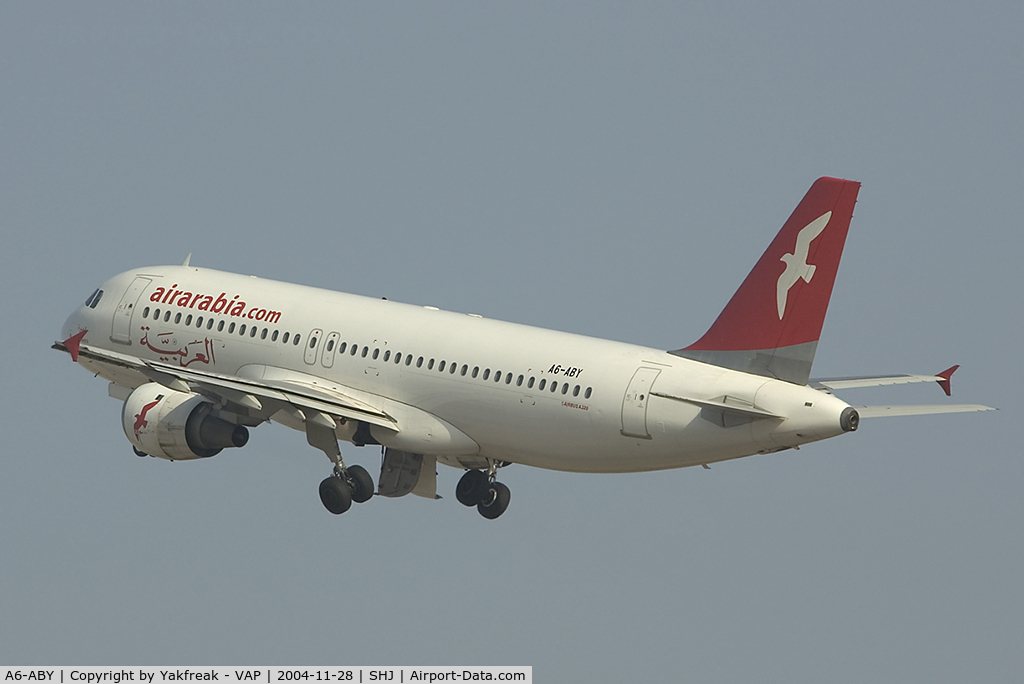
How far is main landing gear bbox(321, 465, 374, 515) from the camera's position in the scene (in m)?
57.9

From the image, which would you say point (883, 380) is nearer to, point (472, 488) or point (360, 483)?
point (472, 488)

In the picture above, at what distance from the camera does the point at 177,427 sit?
58.9 metres

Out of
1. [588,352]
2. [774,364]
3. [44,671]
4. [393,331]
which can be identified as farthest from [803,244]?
[44,671]

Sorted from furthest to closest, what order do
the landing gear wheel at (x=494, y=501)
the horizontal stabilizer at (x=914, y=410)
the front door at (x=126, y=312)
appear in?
the front door at (x=126, y=312) → the landing gear wheel at (x=494, y=501) → the horizontal stabilizer at (x=914, y=410)

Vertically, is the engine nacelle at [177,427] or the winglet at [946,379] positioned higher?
the engine nacelle at [177,427]

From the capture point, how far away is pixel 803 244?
51375mm

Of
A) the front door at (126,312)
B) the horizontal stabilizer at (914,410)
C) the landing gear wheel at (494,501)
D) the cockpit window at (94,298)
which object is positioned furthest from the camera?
the cockpit window at (94,298)

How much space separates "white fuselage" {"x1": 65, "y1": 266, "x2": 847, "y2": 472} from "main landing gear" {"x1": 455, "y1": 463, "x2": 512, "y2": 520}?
8.79 ft

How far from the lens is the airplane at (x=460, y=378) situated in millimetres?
51312

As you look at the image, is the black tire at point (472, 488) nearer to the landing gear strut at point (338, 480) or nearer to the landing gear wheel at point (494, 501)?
the landing gear wheel at point (494, 501)

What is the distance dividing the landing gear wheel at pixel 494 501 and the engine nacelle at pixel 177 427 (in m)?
7.61

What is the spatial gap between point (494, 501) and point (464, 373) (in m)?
6.93

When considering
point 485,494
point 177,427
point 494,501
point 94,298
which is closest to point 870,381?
point 494,501

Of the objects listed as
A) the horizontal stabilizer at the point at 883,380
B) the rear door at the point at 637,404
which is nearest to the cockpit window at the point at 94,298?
the rear door at the point at 637,404
